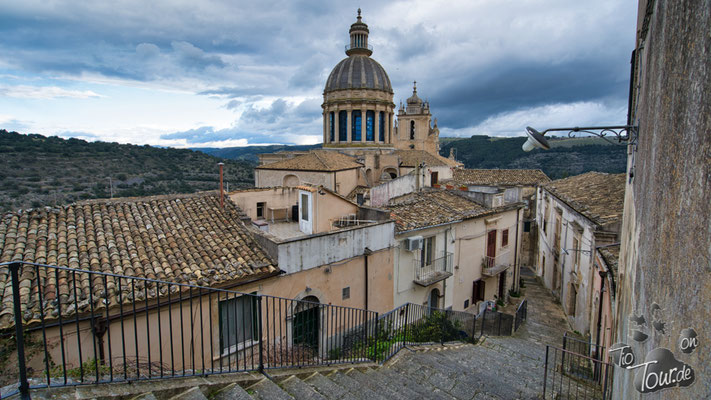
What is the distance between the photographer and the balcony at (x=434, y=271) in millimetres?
14380

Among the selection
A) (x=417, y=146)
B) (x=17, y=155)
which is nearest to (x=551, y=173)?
(x=417, y=146)

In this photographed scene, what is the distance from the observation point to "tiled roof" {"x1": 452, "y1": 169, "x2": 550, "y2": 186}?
33094 millimetres

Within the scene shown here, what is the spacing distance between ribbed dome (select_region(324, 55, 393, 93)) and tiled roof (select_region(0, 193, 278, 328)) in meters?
22.0

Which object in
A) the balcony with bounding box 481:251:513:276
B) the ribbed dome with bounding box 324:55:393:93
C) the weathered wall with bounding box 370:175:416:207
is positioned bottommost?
the balcony with bounding box 481:251:513:276

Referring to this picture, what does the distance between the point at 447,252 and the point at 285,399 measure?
12.0 meters

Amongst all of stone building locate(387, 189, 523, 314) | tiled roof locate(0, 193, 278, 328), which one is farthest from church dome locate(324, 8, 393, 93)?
tiled roof locate(0, 193, 278, 328)

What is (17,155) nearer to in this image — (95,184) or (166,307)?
(95,184)

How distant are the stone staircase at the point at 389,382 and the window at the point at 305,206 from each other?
21.0 ft

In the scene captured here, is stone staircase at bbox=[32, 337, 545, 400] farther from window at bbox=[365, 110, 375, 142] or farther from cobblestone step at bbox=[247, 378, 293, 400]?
window at bbox=[365, 110, 375, 142]

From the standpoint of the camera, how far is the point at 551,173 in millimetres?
78938

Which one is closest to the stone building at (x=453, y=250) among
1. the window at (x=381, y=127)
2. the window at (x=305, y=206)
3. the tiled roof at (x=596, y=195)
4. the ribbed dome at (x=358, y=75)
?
the tiled roof at (x=596, y=195)

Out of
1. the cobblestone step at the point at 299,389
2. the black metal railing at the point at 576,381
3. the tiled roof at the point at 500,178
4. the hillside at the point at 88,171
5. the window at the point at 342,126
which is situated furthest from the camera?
the tiled roof at the point at 500,178

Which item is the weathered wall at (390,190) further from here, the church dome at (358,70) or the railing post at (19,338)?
the railing post at (19,338)

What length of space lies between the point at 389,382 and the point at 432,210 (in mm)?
9965
